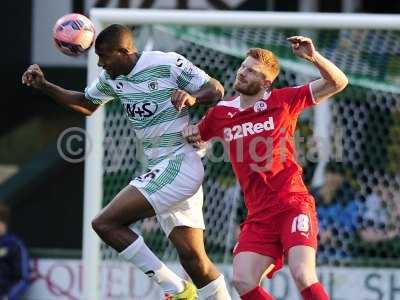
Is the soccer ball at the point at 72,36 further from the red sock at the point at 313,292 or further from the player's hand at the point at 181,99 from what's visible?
the red sock at the point at 313,292

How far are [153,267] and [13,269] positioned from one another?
405cm

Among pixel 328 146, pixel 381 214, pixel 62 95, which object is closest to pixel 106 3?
pixel 328 146

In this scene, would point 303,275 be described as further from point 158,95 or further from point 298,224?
point 158,95

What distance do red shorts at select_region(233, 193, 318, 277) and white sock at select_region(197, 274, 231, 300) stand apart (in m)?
0.48

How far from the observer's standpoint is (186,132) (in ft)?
29.8

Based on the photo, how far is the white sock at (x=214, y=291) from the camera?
9.34 meters

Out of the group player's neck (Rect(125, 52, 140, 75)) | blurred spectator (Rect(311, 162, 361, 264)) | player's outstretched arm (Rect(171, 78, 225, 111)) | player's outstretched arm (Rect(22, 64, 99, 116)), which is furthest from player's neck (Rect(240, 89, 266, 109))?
blurred spectator (Rect(311, 162, 361, 264))

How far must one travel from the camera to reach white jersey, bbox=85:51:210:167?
9.14m

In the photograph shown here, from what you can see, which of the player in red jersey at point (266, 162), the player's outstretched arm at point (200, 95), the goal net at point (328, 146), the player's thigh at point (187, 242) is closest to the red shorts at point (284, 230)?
the player in red jersey at point (266, 162)

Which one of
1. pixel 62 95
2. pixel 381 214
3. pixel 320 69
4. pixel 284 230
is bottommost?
pixel 381 214

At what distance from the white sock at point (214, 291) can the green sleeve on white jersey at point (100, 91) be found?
1362mm

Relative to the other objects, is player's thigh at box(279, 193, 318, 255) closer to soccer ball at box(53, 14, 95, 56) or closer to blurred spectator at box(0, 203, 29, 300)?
soccer ball at box(53, 14, 95, 56)

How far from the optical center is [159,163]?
9234 mm

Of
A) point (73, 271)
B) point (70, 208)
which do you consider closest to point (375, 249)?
point (73, 271)
